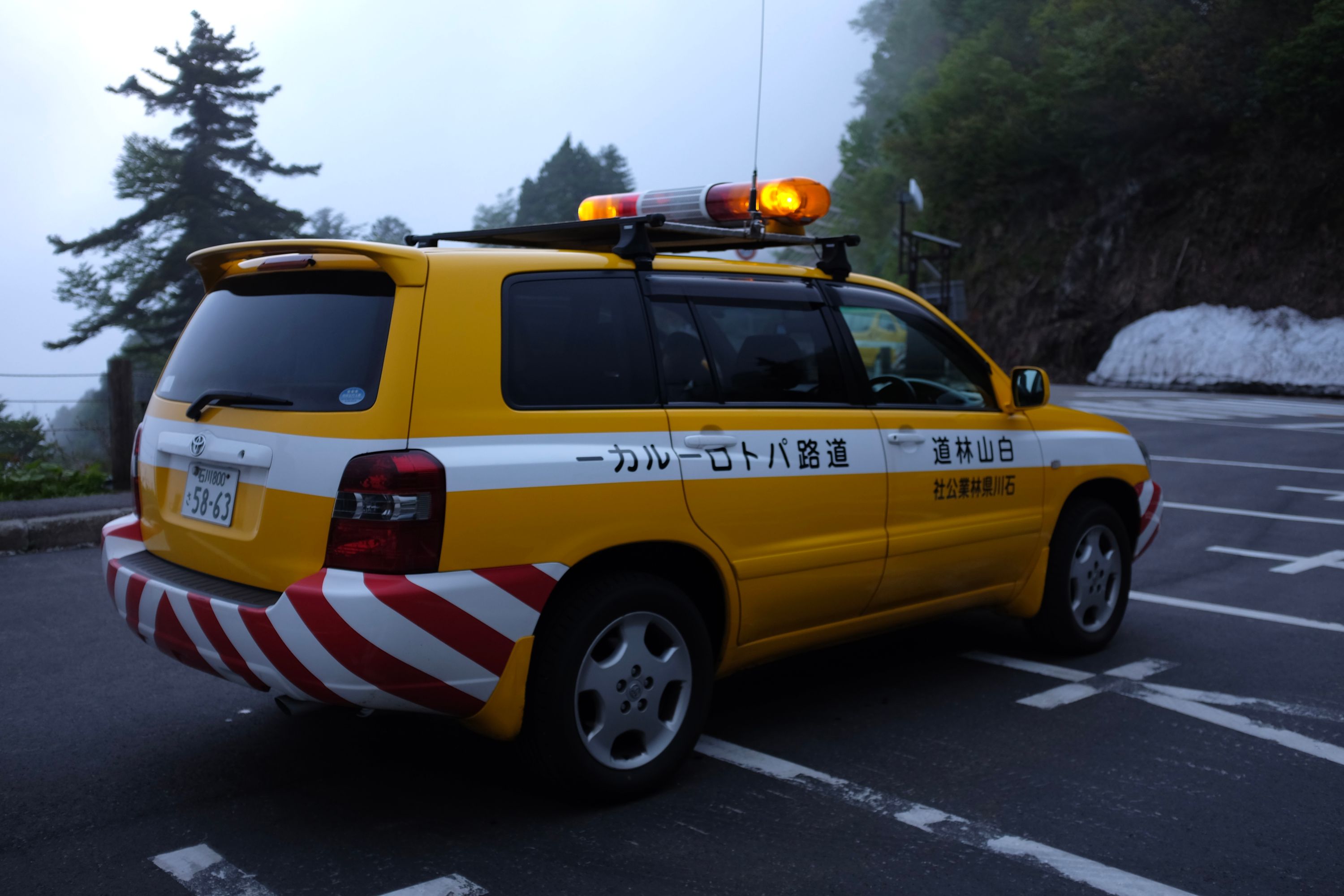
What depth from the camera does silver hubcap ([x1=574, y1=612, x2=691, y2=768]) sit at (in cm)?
338

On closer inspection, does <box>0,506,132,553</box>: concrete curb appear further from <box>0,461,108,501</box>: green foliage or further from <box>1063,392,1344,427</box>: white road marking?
<box>1063,392,1344,427</box>: white road marking

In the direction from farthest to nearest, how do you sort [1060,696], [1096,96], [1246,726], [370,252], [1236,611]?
[1096,96], [1236,611], [1060,696], [1246,726], [370,252]

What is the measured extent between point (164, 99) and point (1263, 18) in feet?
141

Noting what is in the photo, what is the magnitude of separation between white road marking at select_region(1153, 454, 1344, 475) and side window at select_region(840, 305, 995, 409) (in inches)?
401

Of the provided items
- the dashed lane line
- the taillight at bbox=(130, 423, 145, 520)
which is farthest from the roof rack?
the dashed lane line

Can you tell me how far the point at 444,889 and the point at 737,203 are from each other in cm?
262

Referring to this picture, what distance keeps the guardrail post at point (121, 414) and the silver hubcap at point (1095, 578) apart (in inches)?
303

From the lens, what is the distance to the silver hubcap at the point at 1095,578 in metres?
5.12

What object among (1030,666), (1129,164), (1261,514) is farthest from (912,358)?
(1129,164)

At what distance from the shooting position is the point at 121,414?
9.58 meters

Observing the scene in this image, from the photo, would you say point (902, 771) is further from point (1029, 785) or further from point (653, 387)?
point (653, 387)

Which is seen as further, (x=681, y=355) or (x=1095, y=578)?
(x=1095, y=578)

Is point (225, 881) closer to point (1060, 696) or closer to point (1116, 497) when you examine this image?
point (1060, 696)

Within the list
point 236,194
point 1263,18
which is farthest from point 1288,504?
point 236,194
